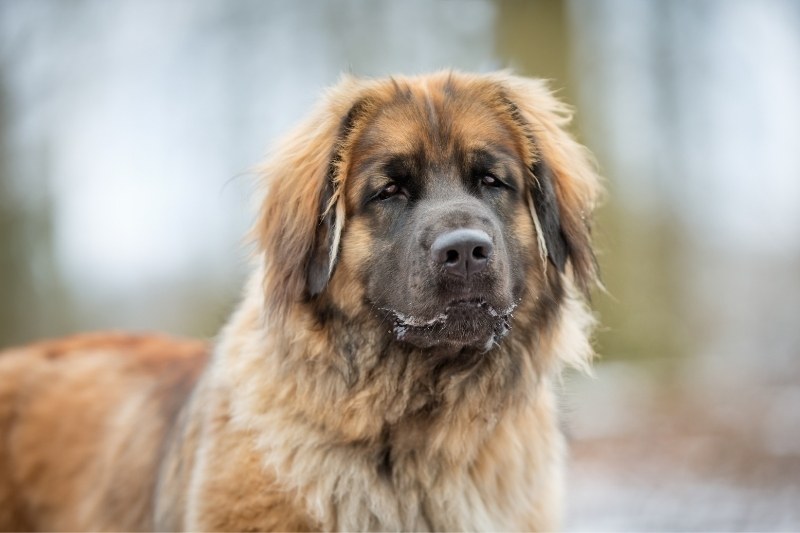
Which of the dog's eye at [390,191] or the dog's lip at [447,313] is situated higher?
the dog's eye at [390,191]

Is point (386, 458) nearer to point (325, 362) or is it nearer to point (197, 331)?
point (325, 362)

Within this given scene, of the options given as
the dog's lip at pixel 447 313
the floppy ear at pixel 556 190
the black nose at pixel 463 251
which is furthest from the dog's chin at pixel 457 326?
the floppy ear at pixel 556 190

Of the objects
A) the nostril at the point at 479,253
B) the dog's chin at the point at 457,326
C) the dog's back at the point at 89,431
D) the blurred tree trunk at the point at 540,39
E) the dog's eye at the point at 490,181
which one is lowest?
the dog's back at the point at 89,431

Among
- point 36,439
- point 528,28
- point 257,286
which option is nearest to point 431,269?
point 257,286

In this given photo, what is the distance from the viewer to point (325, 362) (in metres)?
3.49

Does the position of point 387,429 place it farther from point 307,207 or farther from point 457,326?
point 307,207

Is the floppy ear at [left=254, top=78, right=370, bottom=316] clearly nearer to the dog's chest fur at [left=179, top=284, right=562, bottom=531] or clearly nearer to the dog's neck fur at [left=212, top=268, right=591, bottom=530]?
the dog's neck fur at [left=212, top=268, right=591, bottom=530]

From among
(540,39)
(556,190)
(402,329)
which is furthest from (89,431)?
(540,39)

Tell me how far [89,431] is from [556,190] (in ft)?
8.50

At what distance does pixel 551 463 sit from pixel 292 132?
1.81 metres

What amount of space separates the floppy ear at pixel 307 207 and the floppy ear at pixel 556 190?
730 mm

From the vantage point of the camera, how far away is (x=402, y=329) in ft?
11.0

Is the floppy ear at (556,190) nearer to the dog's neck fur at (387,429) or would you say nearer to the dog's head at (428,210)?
the dog's head at (428,210)

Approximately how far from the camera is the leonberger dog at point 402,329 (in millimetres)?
3311
